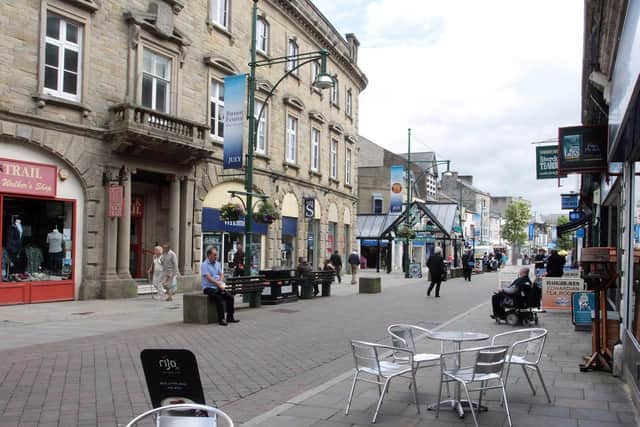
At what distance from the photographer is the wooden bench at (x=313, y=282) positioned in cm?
1936

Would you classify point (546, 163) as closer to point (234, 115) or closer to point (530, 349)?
point (234, 115)

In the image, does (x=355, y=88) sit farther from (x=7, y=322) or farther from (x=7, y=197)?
(x=7, y=322)

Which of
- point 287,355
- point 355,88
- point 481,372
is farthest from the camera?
point 355,88

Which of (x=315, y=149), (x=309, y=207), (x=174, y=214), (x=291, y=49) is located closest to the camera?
(x=174, y=214)

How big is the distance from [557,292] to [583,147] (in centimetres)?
707

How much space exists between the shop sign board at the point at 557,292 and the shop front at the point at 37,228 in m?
12.7

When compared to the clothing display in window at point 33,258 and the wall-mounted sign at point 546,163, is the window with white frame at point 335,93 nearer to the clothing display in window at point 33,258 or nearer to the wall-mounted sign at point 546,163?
the wall-mounted sign at point 546,163

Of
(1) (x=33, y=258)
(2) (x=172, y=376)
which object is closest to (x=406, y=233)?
(1) (x=33, y=258)

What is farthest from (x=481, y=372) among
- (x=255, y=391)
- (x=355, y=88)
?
(x=355, y=88)

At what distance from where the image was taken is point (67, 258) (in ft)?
55.4

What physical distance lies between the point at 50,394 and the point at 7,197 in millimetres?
10116

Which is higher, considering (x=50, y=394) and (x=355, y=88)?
(x=355, y=88)

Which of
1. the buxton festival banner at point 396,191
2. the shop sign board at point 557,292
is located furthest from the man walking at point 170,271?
the buxton festival banner at point 396,191

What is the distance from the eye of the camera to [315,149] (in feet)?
105
